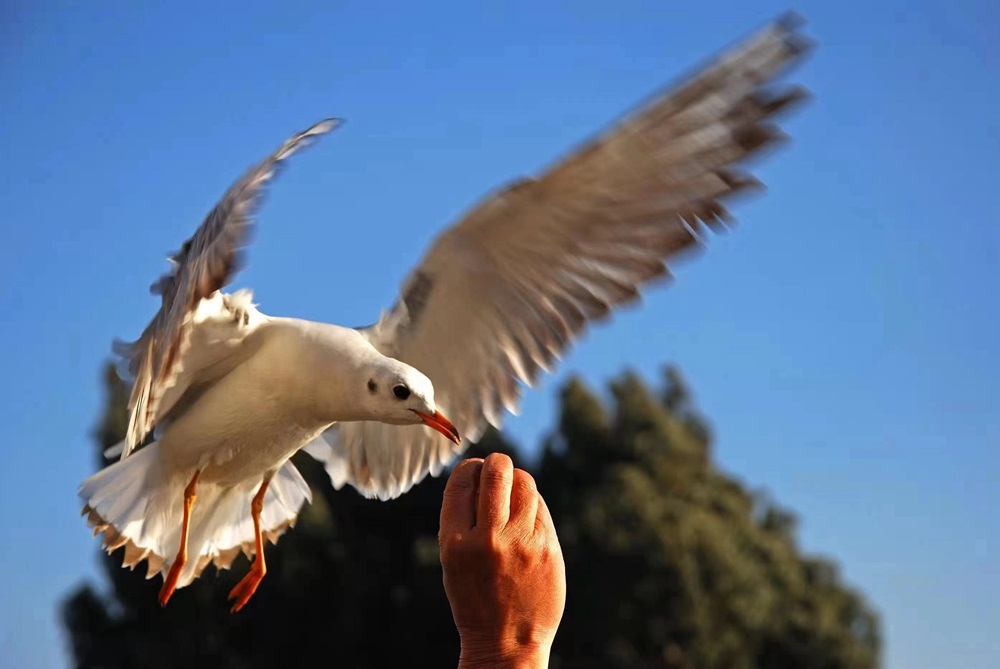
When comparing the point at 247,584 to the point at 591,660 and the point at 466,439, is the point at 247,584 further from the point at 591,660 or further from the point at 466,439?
the point at 591,660

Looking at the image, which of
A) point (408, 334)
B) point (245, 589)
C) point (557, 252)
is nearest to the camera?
point (245, 589)

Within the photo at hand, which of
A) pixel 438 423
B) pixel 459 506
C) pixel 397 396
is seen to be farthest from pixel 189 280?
pixel 459 506

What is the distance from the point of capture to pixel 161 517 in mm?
2639

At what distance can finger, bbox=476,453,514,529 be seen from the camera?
1.23 m

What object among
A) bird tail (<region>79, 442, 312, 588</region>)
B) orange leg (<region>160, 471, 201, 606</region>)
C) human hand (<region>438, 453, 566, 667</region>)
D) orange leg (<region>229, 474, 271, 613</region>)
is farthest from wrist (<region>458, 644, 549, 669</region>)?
bird tail (<region>79, 442, 312, 588</region>)

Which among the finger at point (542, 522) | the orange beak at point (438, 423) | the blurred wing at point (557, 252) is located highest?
the blurred wing at point (557, 252)

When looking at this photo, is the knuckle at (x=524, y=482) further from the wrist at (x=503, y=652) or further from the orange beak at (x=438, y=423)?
the orange beak at (x=438, y=423)

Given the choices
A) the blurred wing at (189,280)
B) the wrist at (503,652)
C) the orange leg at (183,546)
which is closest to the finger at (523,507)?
the wrist at (503,652)

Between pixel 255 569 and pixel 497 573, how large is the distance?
4.44 ft

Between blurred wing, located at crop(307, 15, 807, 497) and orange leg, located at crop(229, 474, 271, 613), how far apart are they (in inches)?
11.0

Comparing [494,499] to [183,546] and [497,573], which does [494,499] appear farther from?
[183,546]

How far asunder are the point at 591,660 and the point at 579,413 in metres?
3.73

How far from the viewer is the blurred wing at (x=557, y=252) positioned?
7.45ft

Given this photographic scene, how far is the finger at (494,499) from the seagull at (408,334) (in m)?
0.96
